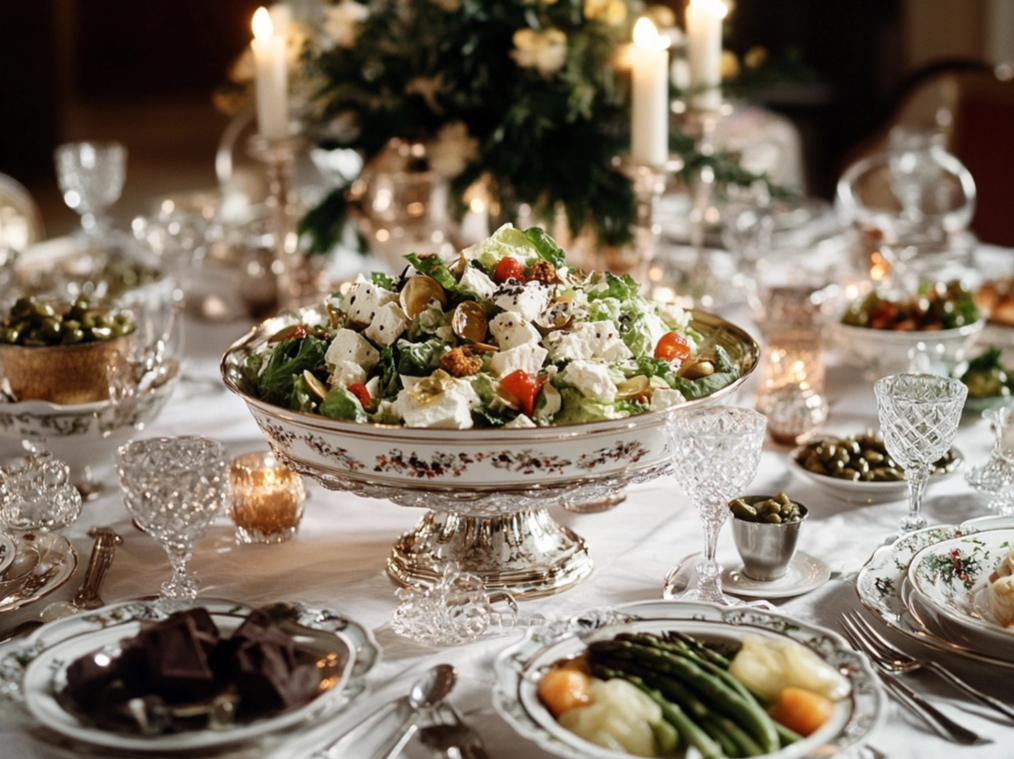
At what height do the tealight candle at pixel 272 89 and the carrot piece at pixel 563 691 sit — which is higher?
the tealight candle at pixel 272 89

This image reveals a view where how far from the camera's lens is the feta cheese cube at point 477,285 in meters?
1.61

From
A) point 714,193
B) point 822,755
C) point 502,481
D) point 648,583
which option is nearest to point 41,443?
point 502,481

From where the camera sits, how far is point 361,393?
1528mm

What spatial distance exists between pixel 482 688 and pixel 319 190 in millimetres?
2804

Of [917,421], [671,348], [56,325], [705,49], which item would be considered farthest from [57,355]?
[705,49]

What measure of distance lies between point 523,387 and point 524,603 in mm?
312

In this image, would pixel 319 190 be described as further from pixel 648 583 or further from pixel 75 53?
pixel 75 53

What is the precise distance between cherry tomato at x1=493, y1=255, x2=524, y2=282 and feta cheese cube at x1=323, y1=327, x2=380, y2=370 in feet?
0.69

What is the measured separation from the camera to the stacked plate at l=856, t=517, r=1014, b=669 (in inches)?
52.6

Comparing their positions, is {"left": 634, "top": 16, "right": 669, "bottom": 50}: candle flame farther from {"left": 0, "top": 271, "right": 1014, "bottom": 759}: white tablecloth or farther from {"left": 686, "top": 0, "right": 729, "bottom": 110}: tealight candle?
{"left": 0, "top": 271, "right": 1014, "bottom": 759}: white tablecloth

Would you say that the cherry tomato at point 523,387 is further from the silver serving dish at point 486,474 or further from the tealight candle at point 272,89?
the tealight candle at point 272,89

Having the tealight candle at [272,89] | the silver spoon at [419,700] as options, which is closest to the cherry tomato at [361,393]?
the silver spoon at [419,700]

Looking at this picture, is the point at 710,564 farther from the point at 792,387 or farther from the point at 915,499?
the point at 792,387

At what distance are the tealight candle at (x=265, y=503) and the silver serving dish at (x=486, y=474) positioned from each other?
178 mm
